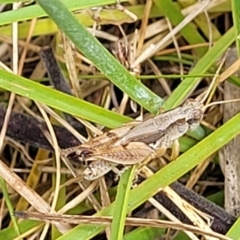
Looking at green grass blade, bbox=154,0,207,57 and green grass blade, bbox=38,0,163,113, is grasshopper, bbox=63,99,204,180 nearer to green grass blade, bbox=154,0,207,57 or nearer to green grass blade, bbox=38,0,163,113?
green grass blade, bbox=38,0,163,113

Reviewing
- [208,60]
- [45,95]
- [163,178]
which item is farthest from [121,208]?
[208,60]

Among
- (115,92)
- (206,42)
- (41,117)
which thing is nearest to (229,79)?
(206,42)

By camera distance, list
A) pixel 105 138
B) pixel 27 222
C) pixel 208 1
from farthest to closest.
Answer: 1. pixel 208 1
2. pixel 27 222
3. pixel 105 138

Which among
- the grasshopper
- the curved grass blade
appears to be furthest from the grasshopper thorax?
the curved grass blade

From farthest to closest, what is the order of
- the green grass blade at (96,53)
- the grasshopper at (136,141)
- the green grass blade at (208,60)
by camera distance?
the green grass blade at (208,60) < the grasshopper at (136,141) < the green grass blade at (96,53)

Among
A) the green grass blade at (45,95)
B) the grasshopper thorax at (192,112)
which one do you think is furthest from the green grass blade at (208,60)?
the green grass blade at (45,95)

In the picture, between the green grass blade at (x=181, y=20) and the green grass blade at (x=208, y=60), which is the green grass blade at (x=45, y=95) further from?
the green grass blade at (x=181, y=20)

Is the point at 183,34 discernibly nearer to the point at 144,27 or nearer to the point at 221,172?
the point at 144,27
